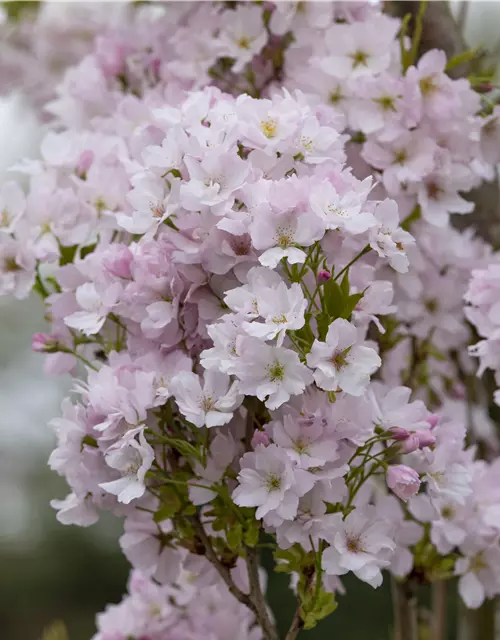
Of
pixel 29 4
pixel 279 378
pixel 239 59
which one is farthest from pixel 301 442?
pixel 29 4

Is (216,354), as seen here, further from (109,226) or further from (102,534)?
(102,534)

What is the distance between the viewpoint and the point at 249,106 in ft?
1.65

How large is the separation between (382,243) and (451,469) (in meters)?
0.17

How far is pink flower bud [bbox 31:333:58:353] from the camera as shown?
57cm

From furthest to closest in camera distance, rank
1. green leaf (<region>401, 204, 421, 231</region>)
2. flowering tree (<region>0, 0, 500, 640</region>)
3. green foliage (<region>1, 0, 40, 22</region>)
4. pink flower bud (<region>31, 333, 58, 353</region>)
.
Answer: green foliage (<region>1, 0, 40, 22</region>) → green leaf (<region>401, 204, 421, 231</region>) → pink flower bud (<region>31, 333, 58, 353</region>) → flowering tree (<region>0, 0, 500, 640</region>)

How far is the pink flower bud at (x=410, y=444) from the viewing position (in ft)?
1.56

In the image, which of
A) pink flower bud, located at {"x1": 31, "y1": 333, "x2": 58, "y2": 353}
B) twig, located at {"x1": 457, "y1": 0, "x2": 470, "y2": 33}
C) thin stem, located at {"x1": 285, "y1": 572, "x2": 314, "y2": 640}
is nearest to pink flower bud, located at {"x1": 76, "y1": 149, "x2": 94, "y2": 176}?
pink flower bud, located at {"x1": 31, "y1": 333, "x2": 58, "y2": 353}

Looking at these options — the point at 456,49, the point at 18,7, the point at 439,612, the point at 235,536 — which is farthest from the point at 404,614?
the point at 18,7

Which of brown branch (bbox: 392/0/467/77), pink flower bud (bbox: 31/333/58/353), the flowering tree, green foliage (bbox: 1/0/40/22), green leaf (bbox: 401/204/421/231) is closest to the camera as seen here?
the flowering tree

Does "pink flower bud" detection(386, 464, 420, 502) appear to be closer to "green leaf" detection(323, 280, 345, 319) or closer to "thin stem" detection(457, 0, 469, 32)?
"green leaf" detection(323, 280, 345, 319)

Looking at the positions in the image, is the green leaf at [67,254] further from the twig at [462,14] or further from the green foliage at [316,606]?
the twig at [462,14]

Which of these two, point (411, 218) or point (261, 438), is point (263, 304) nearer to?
point (261, 438)

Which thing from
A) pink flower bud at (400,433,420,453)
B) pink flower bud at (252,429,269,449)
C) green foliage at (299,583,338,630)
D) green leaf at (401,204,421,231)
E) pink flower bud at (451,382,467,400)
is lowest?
pink flower bud at (451,382,467,400)

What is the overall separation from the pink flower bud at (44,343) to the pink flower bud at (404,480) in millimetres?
259
